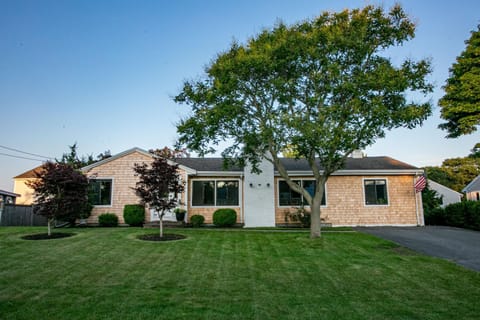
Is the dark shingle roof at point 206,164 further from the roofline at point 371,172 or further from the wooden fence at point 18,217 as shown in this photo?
the wooden fence at point 18,217

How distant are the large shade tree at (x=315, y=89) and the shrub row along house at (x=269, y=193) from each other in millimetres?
4915

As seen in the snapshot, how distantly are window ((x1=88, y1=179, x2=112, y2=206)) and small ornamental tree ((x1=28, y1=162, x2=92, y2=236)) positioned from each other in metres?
4.75

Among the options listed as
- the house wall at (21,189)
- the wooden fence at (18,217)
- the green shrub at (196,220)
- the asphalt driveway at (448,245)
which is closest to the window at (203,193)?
the green shrub at (196,220)

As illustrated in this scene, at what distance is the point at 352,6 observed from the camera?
38.1 feet

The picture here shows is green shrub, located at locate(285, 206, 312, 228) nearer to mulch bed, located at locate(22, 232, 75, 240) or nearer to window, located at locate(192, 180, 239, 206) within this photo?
window, located at locate(192, 180, 239, 206)

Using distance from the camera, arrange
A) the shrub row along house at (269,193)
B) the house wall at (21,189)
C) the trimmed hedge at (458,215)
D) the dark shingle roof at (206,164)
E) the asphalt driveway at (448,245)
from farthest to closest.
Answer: the house wall at (21,189) < the dark shingle roof at (206,164) < the shrub row along house at (269,193) < the trimmed hedge at (458,215) < the asphalt driveway at (448,245)

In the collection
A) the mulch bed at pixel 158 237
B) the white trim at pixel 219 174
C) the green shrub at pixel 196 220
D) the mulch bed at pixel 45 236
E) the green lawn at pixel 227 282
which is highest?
the white trim at pixel 219 174

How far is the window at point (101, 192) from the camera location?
1658 centimetres

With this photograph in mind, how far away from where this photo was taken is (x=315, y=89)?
456 inches

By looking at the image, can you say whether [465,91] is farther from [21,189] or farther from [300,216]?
[21,189]

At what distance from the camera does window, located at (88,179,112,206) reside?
16.6 metres

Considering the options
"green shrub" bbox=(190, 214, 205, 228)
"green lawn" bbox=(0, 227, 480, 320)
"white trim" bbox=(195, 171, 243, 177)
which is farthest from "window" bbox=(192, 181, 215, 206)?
"green lawn" bbox=(0, 227, 480, 320)

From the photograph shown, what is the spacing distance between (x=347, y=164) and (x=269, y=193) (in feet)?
17.5

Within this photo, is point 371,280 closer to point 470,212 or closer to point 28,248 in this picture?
point 28,248
